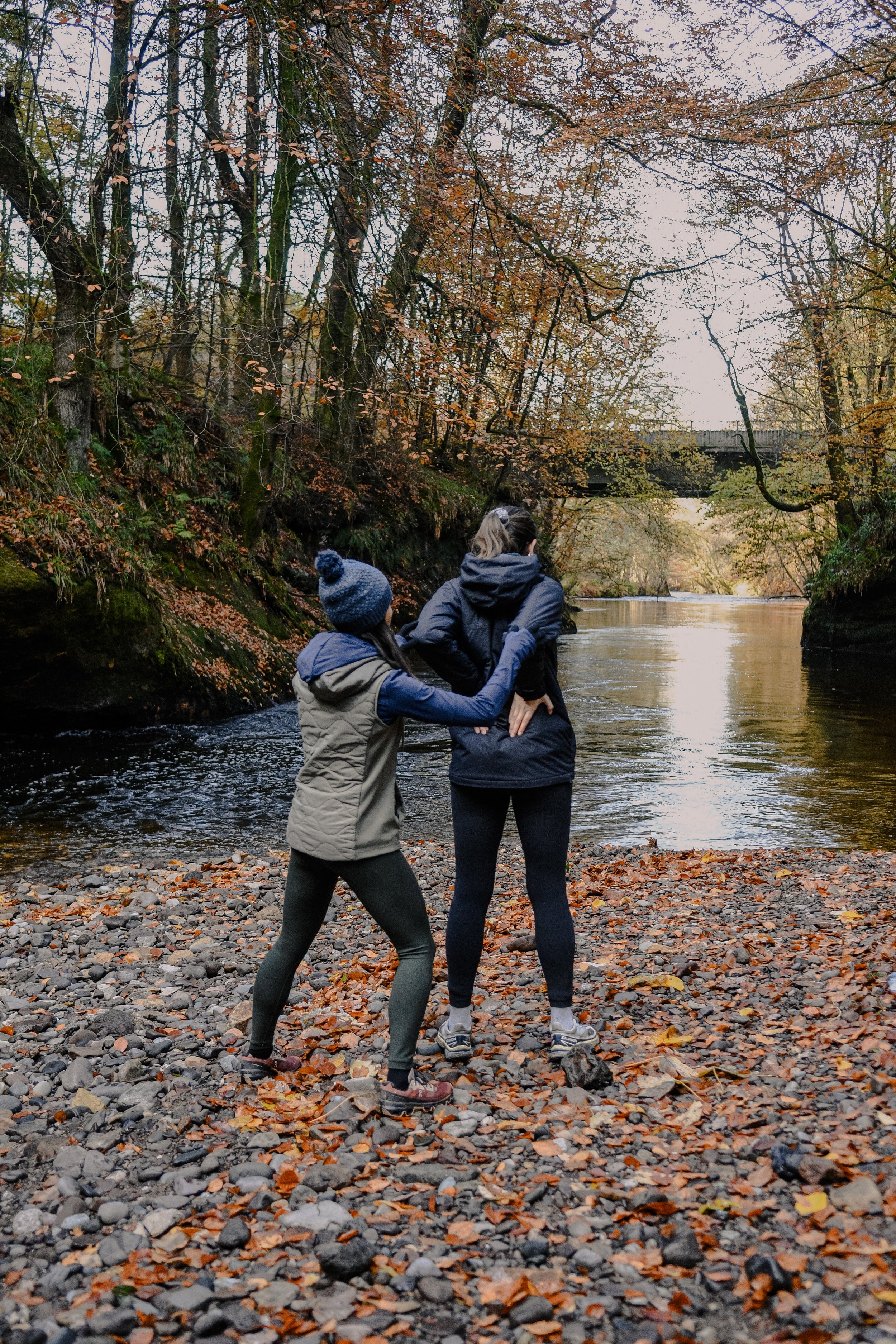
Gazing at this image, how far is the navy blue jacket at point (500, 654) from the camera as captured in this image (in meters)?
3.81

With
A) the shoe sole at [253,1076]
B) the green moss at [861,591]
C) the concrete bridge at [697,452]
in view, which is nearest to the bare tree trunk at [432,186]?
the shoe sole at [253,1076]

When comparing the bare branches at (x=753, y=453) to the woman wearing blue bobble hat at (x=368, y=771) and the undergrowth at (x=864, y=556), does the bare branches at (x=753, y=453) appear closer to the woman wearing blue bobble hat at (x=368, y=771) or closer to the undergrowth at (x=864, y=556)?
the undergrowth at (x=864, y=556)

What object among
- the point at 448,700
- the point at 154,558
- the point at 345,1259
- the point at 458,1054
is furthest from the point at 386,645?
the point at 154,558

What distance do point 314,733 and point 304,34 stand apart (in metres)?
8.54

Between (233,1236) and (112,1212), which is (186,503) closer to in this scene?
(112,1212)

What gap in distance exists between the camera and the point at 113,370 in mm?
15227

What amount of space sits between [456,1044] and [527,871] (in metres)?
0.83

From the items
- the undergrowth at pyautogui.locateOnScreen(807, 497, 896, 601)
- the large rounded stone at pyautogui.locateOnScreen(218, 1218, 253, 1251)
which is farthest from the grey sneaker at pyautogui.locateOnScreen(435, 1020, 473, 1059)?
the undergrowth at pyautogui.locateOnScreen(807, 497, 896, 601)

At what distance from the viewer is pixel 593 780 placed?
12.1m

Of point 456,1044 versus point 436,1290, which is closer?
point 436,1290

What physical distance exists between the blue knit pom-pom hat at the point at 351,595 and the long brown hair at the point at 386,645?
0.9 inches

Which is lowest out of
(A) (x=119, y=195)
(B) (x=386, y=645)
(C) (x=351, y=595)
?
(B) (x=386, y=645)

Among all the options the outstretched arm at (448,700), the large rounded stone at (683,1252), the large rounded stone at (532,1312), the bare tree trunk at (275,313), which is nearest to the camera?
the large rounded stone at (532,1312)

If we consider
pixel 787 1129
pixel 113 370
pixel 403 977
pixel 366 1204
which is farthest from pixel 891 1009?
pixel 113 370
